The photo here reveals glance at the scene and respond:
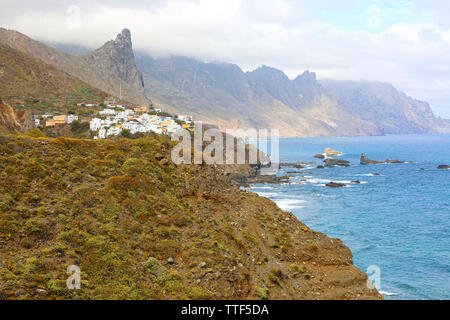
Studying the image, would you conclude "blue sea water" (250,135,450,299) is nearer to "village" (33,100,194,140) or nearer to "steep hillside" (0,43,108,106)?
"village" (33,100,194,140)

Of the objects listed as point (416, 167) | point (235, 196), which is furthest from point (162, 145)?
point (416, 167)

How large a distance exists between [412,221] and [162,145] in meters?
40.5

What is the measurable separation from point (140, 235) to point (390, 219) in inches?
1761

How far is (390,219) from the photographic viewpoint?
4994 cm

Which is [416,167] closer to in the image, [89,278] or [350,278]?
[350,278]

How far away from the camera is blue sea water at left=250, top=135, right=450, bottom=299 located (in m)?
30.5

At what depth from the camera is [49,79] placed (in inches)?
4107

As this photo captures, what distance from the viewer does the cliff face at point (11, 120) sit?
88.5ft

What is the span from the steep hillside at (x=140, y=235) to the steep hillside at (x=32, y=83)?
233ft
